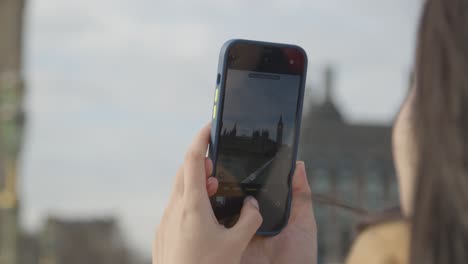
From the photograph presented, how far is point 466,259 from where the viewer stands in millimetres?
1168

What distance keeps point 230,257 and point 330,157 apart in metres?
49.9

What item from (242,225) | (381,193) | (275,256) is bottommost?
(381,193)

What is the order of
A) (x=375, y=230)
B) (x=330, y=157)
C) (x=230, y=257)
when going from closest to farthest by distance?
(x=375, y=230) → (x=230, y=257) → (x=330, y=157)

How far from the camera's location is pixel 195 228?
174 centimetres

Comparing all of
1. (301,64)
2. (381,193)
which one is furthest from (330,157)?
(301,64)

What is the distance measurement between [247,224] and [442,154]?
0.76 meters

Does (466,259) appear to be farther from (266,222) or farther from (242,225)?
(266,222)

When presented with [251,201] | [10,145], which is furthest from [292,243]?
[10,145]

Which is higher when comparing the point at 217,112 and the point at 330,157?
the point at 217,112

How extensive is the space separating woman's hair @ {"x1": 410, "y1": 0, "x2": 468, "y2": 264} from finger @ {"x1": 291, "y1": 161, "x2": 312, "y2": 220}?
3.20 feet

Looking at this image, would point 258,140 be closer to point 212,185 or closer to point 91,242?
point 212,185

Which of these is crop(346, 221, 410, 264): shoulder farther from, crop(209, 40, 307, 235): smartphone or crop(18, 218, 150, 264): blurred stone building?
crop(18, 218, 150, 264): blurred stone building

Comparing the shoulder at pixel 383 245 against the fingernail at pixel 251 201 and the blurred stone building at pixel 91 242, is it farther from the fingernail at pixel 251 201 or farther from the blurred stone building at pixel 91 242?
the blurred stone building at pixel 91 242

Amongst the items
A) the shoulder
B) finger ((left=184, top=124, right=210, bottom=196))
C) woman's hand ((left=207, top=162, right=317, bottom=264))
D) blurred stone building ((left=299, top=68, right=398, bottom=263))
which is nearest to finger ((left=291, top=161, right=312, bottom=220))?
woman's hand ((left=207, top=162, right=317, bottom=264))
